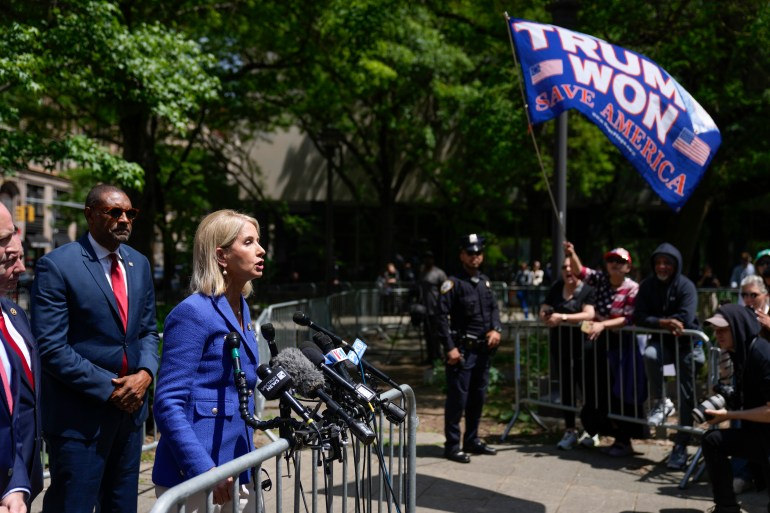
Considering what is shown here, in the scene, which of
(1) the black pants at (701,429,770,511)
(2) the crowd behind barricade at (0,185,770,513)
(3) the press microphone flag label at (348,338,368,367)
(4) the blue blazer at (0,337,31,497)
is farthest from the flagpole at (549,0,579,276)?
(4) the blue blazer at (0,337,31,497)

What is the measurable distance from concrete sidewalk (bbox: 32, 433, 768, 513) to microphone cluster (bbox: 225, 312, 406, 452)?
9.70 feet

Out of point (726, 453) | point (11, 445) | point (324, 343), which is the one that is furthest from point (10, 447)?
point (726, 453)

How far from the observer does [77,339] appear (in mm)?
3924

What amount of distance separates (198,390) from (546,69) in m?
5.00

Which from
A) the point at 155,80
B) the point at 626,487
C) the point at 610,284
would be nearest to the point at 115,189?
the point at 626,487

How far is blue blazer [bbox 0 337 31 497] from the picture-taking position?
2.81 meters

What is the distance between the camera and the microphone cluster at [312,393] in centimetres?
293

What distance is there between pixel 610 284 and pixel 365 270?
27.0 m

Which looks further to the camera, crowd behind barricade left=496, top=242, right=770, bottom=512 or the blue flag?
crowd behind barricade left=496, top=242, right=770, bottom=512

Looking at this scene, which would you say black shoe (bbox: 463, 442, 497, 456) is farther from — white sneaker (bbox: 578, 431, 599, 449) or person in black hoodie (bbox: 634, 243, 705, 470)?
person in black hoodie (bbox: 634, 243, 705, 470)

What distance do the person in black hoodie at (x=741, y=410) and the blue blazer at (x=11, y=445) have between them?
4458 millimetres

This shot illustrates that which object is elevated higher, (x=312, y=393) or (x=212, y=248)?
(x=212, y=248)

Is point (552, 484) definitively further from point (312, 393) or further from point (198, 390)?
point (198, 390)

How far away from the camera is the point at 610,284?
8008mm
